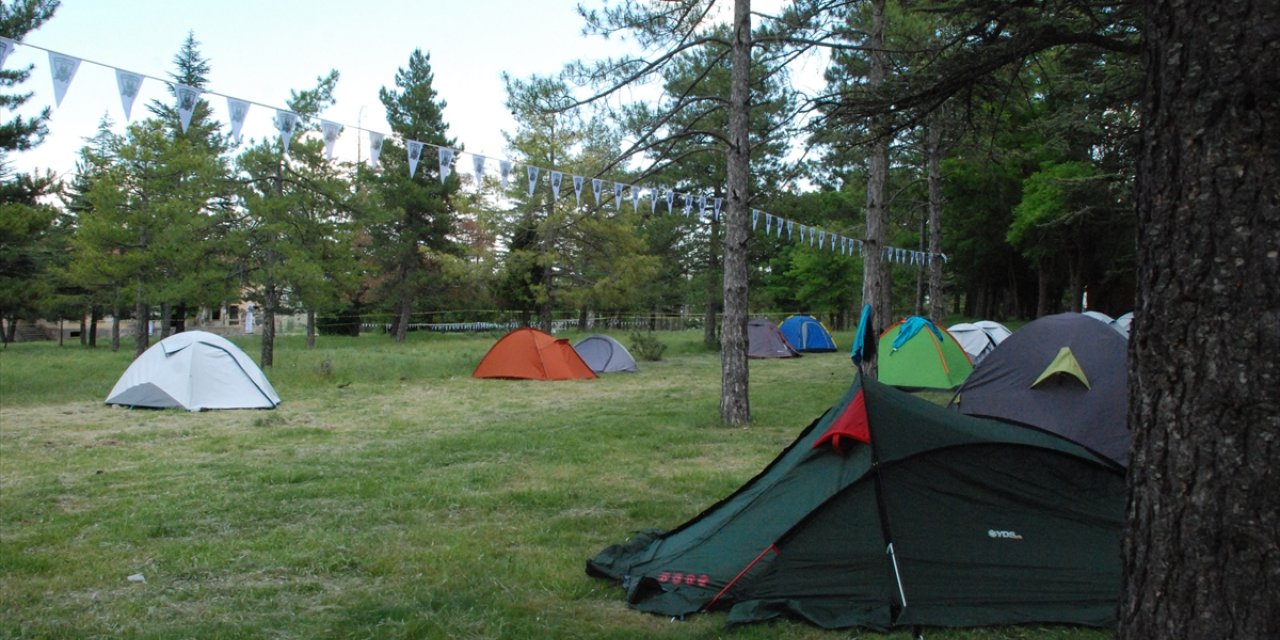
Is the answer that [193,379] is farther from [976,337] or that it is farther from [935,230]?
[976,337]

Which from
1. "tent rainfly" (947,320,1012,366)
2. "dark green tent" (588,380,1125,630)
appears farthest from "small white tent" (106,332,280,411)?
"tent rainfly" (947,320,1012,366)

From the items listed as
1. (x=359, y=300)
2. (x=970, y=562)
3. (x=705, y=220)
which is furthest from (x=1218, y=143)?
(x=359, y=300)

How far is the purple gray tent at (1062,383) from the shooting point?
7.95 m

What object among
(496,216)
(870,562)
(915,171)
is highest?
(915,171)

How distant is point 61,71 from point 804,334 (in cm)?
2245

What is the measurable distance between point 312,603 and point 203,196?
66.3 ft

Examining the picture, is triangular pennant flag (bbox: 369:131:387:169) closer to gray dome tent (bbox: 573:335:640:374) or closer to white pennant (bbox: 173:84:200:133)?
white pennant (bbox: 173:84:200:133)

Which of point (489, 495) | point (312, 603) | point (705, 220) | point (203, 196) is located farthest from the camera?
point (705, 220)

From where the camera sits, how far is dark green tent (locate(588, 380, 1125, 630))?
3904 millimetres

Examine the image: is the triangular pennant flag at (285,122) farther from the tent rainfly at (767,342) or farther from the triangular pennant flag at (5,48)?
the tent rainfly at (767,342)

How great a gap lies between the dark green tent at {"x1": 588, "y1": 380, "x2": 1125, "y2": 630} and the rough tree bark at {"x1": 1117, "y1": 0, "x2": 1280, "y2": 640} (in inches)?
61.4

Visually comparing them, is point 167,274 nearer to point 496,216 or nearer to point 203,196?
point 203,196

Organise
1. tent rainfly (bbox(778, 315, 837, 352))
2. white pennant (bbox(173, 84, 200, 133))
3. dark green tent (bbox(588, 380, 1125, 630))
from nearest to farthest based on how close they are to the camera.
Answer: dark green tent (bbox(588, 380, 1125, 630)) < white pennant (bbox(173, 84, 200, 133)) < tent rainfly (bbox(778, 315, 837, 352))

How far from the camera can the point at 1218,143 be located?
225 cm
